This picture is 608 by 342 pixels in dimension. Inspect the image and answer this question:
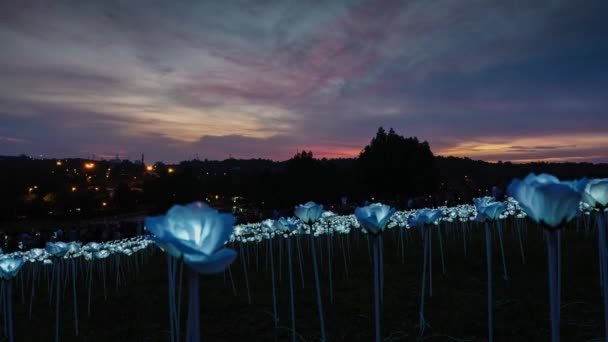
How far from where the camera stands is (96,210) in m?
72.6

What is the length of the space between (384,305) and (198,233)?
17.6 feet

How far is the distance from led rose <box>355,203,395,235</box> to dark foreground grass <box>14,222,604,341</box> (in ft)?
8.51

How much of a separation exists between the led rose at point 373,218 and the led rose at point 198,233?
1.44 m

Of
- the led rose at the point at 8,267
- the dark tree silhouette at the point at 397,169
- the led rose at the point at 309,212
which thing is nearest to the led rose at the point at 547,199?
the led rose at the point at 309,212

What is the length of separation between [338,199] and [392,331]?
57.4 meters

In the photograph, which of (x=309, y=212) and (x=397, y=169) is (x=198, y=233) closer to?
(x=309, y=212)

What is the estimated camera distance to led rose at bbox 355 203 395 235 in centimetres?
267

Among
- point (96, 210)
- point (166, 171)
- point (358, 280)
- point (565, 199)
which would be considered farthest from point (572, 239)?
point (96, 210)

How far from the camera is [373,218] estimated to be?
2.70 m

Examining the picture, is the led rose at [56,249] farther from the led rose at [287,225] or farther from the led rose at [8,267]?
the led rose at [287,225]

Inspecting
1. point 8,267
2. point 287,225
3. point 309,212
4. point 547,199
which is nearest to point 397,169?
point 287,225

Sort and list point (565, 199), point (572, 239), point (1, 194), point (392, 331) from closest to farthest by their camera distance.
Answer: point (565, 199) → point (392, 331) → point (572, 239) → point (1, 194)

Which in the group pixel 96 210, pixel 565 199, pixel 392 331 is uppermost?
pixel 565 199

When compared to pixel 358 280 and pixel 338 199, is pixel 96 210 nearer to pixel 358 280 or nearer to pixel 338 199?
pixel 338 199
